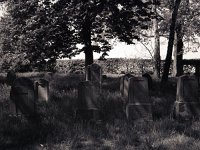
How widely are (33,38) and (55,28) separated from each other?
1.08m

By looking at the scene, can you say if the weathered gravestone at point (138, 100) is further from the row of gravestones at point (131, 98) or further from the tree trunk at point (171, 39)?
the tree trunk at point (171, 39)

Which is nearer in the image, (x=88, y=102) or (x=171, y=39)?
(x=88, y=102)

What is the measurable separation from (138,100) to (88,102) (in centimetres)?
141

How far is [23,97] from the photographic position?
365 inches

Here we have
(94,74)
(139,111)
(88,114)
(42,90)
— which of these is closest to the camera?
(88,114)

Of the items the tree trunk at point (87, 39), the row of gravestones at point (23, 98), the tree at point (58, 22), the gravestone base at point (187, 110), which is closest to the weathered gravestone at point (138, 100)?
the gravestone base at point (187, 110)

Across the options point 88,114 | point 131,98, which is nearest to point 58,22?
point 131,98

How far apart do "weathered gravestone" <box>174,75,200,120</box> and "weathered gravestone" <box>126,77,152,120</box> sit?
0.91 metres

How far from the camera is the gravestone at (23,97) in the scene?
30.2ft

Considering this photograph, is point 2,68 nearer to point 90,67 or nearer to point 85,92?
point 90,67

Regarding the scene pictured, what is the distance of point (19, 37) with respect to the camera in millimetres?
16484

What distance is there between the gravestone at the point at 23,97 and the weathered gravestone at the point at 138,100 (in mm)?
2582

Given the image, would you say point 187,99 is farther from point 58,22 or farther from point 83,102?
point 58,22

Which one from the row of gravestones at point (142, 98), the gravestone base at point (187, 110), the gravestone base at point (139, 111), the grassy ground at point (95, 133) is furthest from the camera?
the gravestone base at point (187, 110)
